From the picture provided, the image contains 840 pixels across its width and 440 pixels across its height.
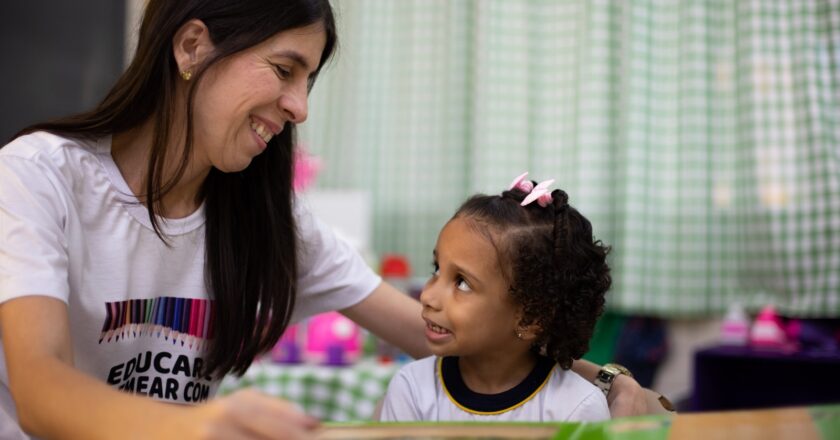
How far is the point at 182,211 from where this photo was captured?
1340 mm

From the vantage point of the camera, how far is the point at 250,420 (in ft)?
1.96

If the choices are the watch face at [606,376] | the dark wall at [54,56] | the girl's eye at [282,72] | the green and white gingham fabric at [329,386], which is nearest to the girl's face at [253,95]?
the girl's eye at [282,72]

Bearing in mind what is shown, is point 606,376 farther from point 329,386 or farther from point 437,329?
point 329,386

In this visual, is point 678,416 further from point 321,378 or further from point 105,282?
point 321,378

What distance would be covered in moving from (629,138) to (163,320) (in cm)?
268

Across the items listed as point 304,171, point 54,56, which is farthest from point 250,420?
point 54,56

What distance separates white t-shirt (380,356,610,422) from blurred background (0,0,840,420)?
73.6 inches

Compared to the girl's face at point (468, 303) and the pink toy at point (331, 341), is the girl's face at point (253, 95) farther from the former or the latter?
the pink toy at point (331, 341)

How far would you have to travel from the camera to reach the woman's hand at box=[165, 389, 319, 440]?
1.96 feet

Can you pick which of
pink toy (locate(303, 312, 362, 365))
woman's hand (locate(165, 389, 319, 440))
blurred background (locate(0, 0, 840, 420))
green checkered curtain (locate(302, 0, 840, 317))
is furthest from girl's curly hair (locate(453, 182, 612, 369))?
green checkered curtain (locate(302, 0, 840, 317))

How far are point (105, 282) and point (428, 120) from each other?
116 inches

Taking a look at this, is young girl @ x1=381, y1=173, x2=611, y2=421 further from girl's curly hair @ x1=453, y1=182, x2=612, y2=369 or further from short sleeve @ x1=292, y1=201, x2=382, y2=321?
short sleeve @ x1=292, y1=201, x2=382, y2=321

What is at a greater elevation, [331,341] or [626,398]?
[626,398]

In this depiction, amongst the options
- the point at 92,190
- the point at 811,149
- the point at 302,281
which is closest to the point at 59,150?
the point at 92,190
